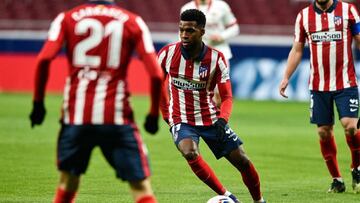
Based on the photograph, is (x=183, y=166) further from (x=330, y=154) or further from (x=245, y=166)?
(x=245, y=166)

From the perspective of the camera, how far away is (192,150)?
26.7 feet

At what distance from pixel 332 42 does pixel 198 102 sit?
2.02 meters

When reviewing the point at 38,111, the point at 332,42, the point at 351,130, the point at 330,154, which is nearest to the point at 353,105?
the point at 351,130

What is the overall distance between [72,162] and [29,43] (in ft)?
59.8

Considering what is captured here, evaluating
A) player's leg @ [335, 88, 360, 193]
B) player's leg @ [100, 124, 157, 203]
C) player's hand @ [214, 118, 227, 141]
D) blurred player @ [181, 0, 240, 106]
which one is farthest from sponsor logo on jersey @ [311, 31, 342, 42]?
blurred player @ [181, 0, 240, 106]

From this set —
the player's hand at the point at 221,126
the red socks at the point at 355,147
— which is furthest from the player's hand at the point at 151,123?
the red socks at the point at 355,147

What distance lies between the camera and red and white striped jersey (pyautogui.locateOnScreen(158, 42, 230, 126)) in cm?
822

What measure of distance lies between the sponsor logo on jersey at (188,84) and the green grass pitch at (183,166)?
1.13m

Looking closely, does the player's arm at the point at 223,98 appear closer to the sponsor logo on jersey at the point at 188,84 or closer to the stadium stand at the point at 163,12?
the sponsor logo on jersey at the point at 188,84

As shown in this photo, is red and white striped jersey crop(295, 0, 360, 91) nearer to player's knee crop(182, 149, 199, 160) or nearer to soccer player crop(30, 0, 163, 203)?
player's knee crop(182, 149, 199, 160)

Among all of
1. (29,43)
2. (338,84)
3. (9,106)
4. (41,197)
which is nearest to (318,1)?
(338,84)

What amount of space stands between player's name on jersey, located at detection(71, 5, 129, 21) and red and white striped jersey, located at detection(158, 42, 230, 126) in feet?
7.20

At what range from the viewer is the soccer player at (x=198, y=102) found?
805 cm

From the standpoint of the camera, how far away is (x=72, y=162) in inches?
242
